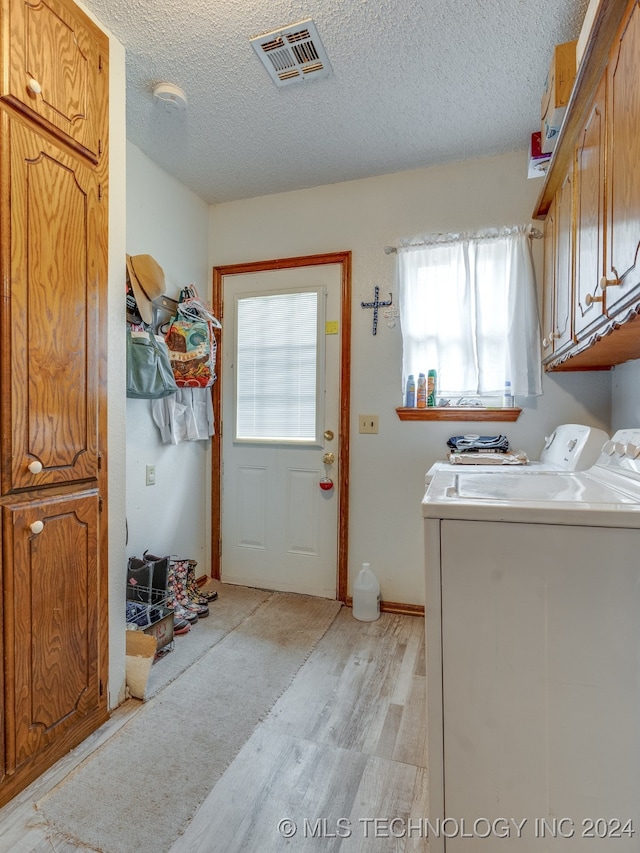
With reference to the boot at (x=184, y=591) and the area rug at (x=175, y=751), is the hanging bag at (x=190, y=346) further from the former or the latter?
the area rug at (x=175, y=751)

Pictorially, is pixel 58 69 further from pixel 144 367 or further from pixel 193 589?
pixel 193 589

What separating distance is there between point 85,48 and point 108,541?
1720mm

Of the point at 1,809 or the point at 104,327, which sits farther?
the point at 104,327

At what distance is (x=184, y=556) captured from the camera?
2.83 m

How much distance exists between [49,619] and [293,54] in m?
2.21

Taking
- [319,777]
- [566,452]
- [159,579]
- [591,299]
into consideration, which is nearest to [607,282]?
[591,299]

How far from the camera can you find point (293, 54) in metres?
1.77

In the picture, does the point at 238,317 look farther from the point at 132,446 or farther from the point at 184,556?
the point at 184,556

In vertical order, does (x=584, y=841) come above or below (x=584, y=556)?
below

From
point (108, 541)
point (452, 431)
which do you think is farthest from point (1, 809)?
point (452, 431)

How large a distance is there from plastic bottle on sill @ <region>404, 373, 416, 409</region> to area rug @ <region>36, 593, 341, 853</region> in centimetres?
134

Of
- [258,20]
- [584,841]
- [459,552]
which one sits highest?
[258,20]

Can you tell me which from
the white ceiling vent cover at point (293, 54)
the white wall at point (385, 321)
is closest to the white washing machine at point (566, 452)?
the white wall at point (385, 321)

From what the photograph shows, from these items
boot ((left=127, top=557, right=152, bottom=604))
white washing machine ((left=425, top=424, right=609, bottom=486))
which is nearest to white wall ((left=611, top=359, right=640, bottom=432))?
white washing machine ((left=425, top=424, right=609, bottom=486))
